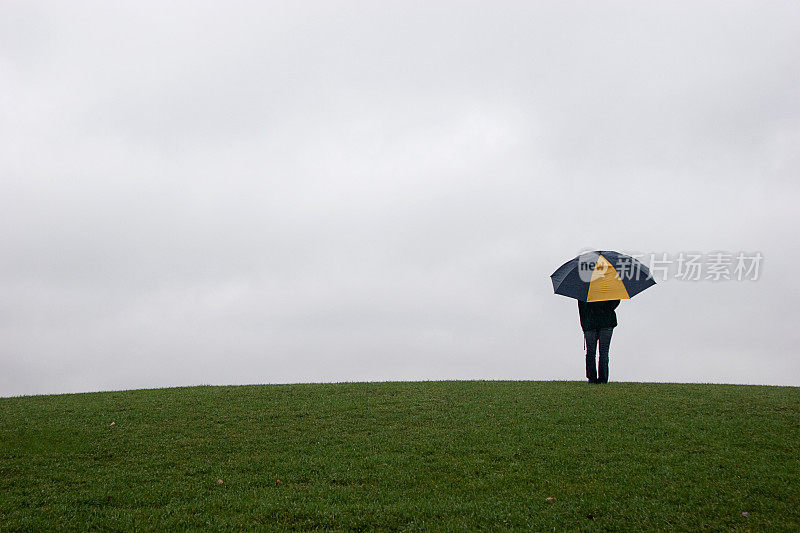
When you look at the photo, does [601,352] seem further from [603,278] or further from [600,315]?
[603,278]

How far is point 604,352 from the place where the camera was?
2125 cm

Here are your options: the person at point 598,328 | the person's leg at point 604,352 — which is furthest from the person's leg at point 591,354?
the person's leg at point 604,352

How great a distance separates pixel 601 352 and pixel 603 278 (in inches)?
123

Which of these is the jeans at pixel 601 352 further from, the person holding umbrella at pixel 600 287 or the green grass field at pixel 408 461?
the green grass field at pixel 408 461

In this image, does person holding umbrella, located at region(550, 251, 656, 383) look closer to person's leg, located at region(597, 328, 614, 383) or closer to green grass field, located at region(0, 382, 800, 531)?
person's leg, located at region(597, 328, 614, 383)

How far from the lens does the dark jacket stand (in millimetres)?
20781

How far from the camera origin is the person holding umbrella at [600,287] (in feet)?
66.2

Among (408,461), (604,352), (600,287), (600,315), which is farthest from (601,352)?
(408,461)

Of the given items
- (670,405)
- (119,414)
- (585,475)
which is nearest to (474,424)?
(585,475)

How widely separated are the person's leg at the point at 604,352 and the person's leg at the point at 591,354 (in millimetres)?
219

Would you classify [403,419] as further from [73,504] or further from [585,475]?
[73,504]

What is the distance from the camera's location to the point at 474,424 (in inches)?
609

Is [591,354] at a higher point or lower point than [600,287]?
lower

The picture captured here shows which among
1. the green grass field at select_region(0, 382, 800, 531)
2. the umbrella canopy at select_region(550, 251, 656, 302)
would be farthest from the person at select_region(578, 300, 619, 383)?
the green grass field at select_region(0, 382, 800, 531)
